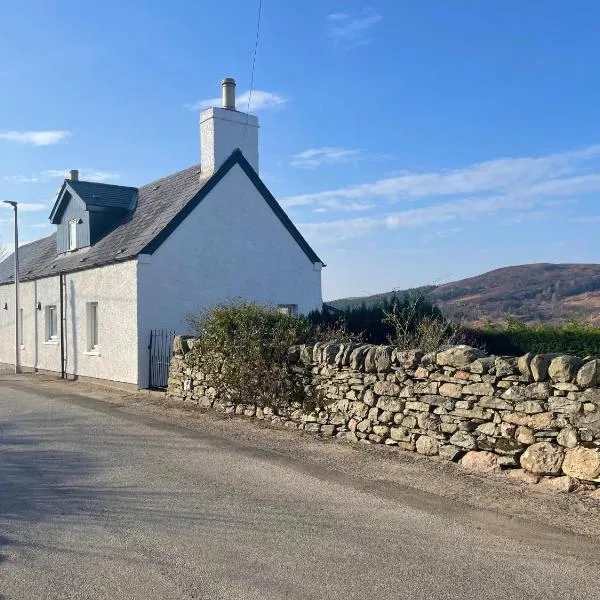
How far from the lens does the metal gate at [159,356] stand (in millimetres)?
16578

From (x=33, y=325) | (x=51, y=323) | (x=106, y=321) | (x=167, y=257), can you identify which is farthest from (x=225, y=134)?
(x=33, y=325)

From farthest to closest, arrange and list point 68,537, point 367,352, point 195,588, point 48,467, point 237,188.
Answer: point 237,188 < point 367,352 < point 48,467 < point 68,537 < point 195,588

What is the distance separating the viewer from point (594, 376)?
681cm

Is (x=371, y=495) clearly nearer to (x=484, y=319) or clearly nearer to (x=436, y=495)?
(x=436, y=495)

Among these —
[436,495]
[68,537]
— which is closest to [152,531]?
[68,537]

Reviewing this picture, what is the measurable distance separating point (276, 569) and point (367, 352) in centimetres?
511

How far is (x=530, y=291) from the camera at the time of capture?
34.9 meters

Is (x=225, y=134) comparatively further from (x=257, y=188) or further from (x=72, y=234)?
(x=72, y=234)

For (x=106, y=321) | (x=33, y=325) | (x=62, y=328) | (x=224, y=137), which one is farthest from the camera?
(x=33, y=325)

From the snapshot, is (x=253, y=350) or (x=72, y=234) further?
(x=72, y=234)

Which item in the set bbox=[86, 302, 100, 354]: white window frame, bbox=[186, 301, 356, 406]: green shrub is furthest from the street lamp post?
bbox=[186, 301, 356, 406]: green shrub

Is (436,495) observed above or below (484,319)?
below

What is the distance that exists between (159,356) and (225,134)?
6622 millimetres

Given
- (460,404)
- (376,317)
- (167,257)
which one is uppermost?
(167,257)
